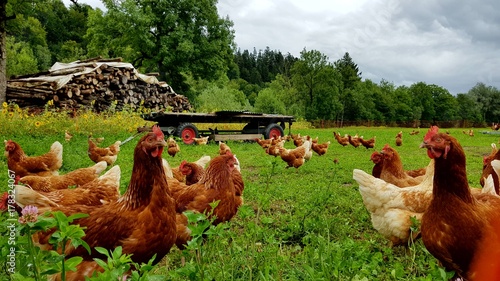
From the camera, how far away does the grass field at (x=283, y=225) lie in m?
1.70

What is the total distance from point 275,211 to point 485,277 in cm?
396

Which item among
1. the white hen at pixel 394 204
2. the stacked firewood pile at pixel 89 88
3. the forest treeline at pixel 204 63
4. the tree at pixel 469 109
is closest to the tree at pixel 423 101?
the forest treeline at pixel 204 63

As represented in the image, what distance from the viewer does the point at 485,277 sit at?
1.49ft

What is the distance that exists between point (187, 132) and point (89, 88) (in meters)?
5.94

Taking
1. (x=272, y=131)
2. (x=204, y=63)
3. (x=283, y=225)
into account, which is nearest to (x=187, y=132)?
(x=272, y=131)

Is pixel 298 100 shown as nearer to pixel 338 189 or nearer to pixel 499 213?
pixel 338 189

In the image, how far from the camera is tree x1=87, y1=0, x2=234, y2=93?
2609cm

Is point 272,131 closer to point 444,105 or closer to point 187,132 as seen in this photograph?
point 187,132

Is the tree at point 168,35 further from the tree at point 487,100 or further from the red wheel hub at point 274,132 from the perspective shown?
the tree at point 487,100

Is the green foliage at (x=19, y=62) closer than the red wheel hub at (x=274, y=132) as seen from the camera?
No

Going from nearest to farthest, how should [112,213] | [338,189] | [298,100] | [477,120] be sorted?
[112,213] < [338,189] < [477,120] < [298,100]

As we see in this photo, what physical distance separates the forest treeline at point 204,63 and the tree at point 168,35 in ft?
0.26

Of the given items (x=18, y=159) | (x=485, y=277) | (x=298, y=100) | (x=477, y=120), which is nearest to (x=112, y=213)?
(x=485, y=277)

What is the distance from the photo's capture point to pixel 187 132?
1144cm
